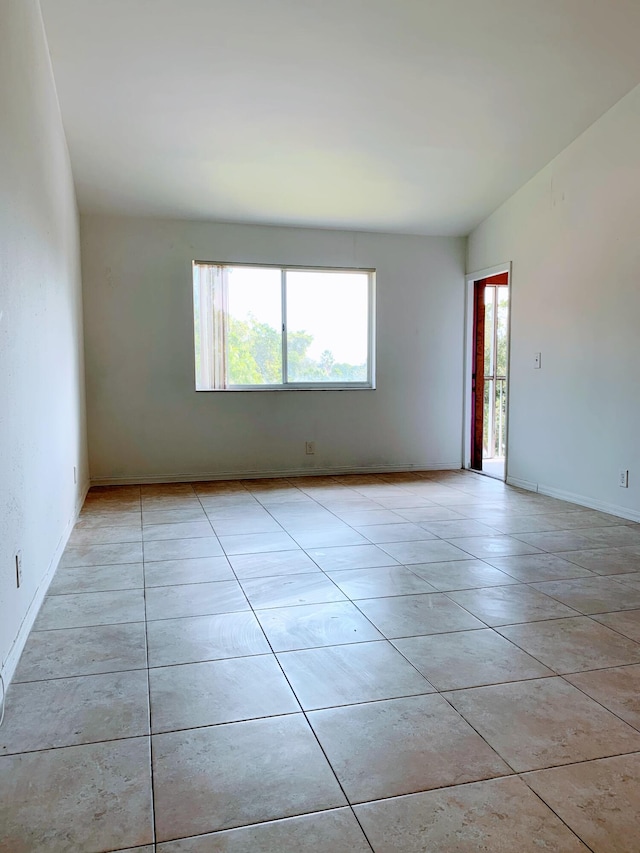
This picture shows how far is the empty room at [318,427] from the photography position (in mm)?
1559

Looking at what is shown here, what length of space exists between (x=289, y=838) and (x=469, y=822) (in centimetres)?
39

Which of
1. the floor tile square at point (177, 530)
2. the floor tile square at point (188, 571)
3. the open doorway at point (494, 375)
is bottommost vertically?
the floor tile square at point (188, 571)

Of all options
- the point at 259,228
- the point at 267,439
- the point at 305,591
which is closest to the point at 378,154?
the point at 259,228

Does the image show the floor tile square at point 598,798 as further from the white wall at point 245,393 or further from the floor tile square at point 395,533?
the white wall at point 245,393

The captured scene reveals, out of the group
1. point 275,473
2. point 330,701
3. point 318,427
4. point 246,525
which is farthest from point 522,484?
point 330,701

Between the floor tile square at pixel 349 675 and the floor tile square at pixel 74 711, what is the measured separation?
1.56 feet

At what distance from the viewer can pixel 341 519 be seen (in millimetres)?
4238

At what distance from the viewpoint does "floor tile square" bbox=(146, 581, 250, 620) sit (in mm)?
2574

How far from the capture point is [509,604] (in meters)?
2.64

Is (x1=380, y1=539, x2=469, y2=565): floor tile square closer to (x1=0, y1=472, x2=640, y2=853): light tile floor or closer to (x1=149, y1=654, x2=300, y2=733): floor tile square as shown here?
(x1=0, y1=472, x2=640, y2=853): light tile floor

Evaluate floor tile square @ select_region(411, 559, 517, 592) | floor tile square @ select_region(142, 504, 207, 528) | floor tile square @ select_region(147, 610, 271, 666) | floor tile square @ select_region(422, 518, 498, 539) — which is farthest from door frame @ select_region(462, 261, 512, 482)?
floor tile square @ select_region(147, 610, 271, 666)

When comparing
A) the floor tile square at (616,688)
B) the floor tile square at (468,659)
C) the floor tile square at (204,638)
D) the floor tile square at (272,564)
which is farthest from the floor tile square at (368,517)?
the floor tile square at (616,688)

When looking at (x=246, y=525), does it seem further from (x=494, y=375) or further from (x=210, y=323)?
(x=494, y=375)

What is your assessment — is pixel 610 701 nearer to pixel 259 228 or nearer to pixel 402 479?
pixel 402 479
